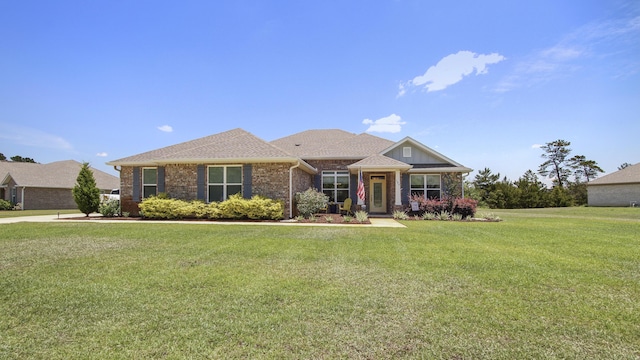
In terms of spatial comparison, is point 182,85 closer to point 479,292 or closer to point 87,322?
point 87,322

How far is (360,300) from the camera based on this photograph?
Result: 14.1ft

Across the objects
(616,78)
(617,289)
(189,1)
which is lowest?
(617,289)

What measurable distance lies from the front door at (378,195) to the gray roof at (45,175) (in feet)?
95.6

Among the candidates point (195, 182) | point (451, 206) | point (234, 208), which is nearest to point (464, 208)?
point (451, 206)

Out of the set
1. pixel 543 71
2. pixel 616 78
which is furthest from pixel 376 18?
pixel 616 78

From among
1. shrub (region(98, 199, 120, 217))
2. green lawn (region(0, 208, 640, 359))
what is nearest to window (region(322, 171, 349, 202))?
green lawn (region(0, 208, 640, 359))

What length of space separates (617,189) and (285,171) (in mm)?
38619

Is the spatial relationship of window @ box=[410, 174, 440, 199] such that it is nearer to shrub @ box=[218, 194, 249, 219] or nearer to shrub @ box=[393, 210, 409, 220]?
shrub @ box=[393, 210, 409, 220]

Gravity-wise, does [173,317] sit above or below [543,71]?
below

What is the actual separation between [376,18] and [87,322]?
14785mm

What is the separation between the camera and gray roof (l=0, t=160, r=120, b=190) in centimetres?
2967

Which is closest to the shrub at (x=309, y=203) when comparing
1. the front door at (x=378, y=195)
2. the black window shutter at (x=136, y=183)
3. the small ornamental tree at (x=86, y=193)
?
the front door at (x=378, y=195)

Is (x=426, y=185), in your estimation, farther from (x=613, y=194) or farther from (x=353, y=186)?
(x=613, y=194)

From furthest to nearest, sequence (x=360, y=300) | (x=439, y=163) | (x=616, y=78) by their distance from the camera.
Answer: (x=439, y=163) → (x=616, y=78) → (x=360, y=300)
